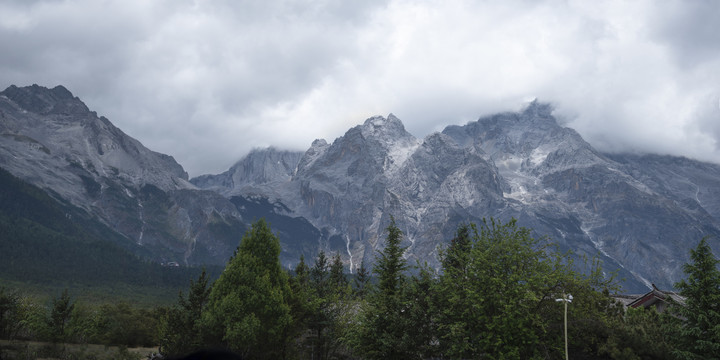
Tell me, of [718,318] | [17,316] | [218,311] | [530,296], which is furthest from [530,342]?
[17,316]

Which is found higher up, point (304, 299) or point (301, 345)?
point (304, 299)

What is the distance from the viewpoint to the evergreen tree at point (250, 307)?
3145 cm

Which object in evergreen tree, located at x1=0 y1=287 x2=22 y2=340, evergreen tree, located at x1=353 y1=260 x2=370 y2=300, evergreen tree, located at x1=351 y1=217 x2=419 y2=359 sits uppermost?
evergreen tree, located at x1=353 y1=260 x2=370 y2=300

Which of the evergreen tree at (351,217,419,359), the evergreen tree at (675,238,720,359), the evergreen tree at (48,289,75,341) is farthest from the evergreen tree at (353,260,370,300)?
the evergreen tree at (675,238,720,359)

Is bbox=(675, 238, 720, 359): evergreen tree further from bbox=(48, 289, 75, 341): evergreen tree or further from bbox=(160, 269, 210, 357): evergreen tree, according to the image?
bbox=(48, 289, 75, 341): evergreen tree

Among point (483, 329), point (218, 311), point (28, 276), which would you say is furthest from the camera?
point (28, 276)

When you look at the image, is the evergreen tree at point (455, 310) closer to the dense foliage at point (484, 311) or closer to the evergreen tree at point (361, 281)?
the dense foliage at point (484, 311)

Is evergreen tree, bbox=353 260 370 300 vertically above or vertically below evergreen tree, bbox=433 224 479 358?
above

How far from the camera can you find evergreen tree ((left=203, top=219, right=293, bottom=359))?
3145 cm

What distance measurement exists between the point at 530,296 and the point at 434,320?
9.20 m

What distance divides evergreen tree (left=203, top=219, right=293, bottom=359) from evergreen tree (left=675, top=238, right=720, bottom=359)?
25.5 m

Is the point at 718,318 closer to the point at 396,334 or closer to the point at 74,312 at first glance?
the point at 396,334

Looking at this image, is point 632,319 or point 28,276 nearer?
point 632,319

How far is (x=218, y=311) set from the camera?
31844mm
